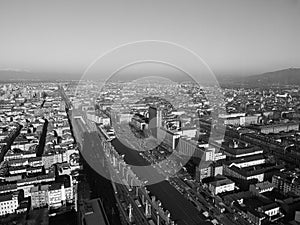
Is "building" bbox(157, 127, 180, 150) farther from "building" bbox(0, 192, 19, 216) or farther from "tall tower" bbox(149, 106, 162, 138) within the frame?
"building" bbox(0, 192, 19, 216)

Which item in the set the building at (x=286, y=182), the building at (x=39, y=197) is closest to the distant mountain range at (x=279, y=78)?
the building at (x=286, y=182)

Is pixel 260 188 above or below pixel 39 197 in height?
below

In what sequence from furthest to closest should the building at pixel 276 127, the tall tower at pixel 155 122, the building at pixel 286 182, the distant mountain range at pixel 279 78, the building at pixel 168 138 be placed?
the building at pixel 276 127 → the distant mountain range at pixel 279 78 → the tall tower at pixel 155 122 → the building at pixel 168 138 → the building at pixel 286 182

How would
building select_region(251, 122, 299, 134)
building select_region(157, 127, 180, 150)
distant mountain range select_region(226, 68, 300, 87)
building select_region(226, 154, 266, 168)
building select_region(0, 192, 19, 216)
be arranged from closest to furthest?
building select_region(0, 192, 19, 216) < building select_region(226, 154, 266, 168) < building select_region(157, 127, 180, 150) < distant mountain range select_region(226, 68, 300, 87) < building select_region(251, 122, 299, 134)

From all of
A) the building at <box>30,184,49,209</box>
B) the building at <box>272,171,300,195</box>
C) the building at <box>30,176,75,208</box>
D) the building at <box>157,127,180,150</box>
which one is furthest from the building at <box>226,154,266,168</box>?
the building at <box>30,184,49,209</box>

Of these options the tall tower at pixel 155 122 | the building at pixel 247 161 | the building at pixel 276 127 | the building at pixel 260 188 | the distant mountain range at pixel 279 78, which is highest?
the distant mountain range at pixel 279 78

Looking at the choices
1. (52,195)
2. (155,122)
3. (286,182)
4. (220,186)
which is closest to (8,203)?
(52,195)

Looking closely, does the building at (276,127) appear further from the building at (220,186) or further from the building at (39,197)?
the building at (39,197)

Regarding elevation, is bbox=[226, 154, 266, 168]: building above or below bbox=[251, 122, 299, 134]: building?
below

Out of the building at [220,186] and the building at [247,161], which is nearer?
the building at [220,186]

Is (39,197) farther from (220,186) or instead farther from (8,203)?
(220,186)

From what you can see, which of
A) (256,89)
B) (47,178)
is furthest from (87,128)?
(256,89)

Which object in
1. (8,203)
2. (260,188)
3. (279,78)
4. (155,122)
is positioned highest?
(279,78)
